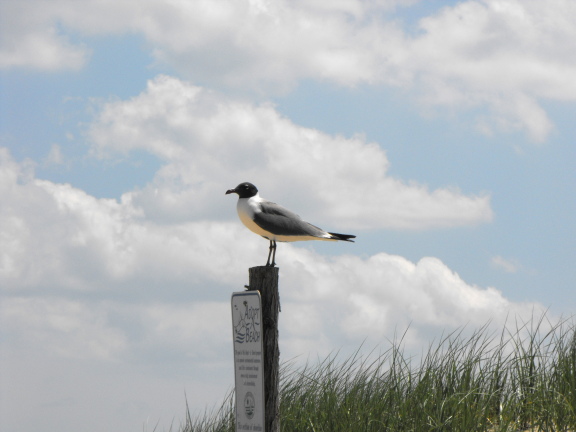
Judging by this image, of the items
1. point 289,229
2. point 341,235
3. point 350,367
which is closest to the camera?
point 289,229

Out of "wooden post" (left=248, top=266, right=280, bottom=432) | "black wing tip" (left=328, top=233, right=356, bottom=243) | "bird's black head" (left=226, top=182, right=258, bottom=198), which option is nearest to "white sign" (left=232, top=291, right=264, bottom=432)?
"wooden post" (left=248, top=266, right=280, bottom=432)

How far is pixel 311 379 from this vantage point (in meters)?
8.66

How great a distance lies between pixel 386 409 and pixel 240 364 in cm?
232

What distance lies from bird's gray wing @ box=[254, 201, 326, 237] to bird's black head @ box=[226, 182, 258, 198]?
0.28 m

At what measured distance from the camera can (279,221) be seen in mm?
7637

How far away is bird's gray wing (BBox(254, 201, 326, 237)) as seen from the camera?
7.61 m

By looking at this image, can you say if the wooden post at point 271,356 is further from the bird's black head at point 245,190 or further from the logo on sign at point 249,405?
the bird's black head at point 245,190

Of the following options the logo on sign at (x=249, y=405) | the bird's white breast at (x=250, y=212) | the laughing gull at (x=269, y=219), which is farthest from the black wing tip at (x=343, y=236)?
the logo on sign at (x=249, y=405)

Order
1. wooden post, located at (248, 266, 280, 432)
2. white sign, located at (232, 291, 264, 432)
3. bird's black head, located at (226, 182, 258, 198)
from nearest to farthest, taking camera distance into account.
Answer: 1. white sign, located at (232, 291, 264, 432)
2. wooden post, located at (248, 266, 280, 432)
3. bird's black head, located at (226, 182, 258, 198)

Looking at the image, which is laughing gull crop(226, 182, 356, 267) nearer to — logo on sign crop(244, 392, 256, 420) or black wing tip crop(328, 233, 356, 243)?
black wing tip crop(328, 233, 356, 243)

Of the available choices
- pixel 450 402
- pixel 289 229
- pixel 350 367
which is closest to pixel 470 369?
pixel 450 402

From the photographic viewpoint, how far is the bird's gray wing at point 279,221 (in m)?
7.61

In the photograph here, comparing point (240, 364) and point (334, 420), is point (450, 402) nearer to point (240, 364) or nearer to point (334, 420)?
point (334, 420)

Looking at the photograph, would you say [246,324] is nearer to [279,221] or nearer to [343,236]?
[279,221]
